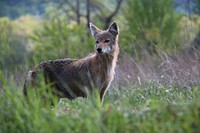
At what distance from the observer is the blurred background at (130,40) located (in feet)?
37.2

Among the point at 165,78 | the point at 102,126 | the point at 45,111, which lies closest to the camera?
the point at 102,126

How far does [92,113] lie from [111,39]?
14.6 feet

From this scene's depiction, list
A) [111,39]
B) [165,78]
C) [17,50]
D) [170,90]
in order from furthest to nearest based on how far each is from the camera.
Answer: [17,50] < [165,78] < [111,39] < [170,90]

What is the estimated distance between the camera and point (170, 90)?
9.11 m

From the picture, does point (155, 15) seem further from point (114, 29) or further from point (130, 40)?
point (114, 29)

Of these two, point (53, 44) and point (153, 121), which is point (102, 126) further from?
point (53, 44)

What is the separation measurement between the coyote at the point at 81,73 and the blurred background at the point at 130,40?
2.07 feet

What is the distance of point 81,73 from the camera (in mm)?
9305

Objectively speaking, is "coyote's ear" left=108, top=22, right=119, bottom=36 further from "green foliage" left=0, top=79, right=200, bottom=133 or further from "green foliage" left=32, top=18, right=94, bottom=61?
"green foliage" left=32, top=18, right=94, bottom=61

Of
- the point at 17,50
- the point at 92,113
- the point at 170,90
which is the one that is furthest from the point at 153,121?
the point at 17,50

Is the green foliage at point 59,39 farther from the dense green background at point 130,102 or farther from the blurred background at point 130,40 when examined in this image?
the dense green background at point 130,102

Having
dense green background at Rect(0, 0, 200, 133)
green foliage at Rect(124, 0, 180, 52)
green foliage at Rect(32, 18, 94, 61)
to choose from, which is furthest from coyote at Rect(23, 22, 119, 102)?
green foliage at Rect(124, 0, 180, 52)

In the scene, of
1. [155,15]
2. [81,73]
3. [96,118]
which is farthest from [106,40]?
[155,15]

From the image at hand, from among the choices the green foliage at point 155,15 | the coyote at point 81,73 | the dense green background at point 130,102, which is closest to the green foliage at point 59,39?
the green foliage at point 155,15
